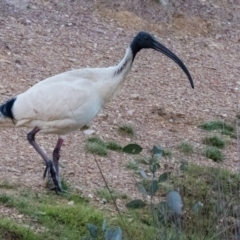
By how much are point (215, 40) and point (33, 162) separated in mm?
5670

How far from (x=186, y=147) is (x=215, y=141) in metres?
0.58

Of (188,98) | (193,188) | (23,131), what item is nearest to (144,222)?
(193,188)

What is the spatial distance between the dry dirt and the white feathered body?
526mm

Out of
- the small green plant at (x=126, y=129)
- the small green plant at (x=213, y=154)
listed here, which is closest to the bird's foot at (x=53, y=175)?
the small green plant at (x=126, y=129)

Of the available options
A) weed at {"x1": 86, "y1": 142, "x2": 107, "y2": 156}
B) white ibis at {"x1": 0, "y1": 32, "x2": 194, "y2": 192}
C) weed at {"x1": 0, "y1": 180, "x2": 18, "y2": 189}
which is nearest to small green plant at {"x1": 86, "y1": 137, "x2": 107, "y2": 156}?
weed at {"x1": 86, "y1": 142, "x2": 107, "y2": 156}

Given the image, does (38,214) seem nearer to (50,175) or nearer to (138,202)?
(50,175)

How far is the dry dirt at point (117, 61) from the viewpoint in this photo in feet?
21.9

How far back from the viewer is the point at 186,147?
24.5ft

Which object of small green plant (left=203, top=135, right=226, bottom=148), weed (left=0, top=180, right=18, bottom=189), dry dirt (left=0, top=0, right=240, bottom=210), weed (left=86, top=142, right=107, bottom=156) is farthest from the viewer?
small green plant (left=203, top=135, right=226, bottom=148)

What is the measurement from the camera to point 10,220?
5.08 m

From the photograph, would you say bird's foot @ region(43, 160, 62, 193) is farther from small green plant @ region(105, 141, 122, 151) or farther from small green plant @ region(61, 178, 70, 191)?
small green plant @ region(105, 141, 122, 151)

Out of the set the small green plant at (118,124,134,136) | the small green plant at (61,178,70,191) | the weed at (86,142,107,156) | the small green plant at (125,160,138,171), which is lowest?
the small green plant at (118,124,134,136)

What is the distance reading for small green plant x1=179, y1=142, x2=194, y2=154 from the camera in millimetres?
7328

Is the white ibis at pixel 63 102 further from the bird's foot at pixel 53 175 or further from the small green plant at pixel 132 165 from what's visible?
the small green plant at pixel 132 165
